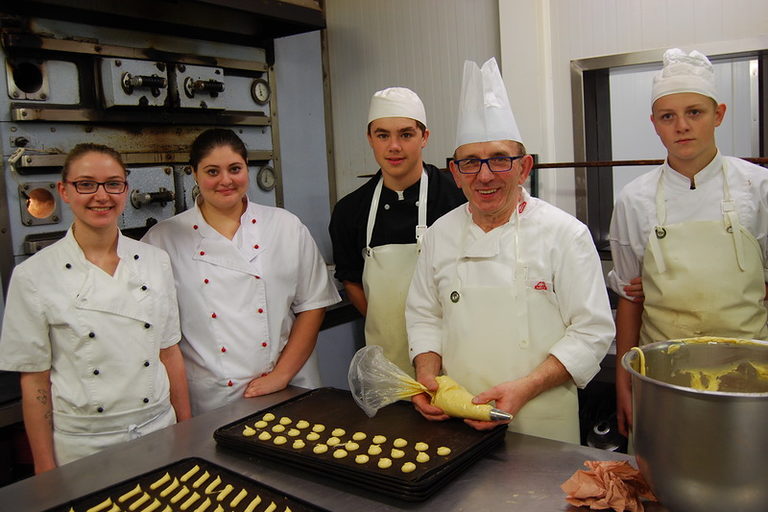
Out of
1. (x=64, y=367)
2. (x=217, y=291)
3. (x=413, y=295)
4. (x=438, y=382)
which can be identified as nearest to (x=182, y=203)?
(x=217, y=291)

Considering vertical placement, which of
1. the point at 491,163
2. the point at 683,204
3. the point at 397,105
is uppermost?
the point at 397,105

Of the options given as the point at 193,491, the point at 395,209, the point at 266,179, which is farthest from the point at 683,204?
the point at 266,179

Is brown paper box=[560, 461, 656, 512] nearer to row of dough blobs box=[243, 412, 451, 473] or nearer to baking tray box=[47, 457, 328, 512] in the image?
row of dough blobs box=[243, 412, 451, 473]

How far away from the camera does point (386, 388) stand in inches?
65.1

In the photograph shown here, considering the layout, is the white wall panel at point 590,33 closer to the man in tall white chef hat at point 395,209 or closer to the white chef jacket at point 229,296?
the man in tall white chef hat at point 395,209

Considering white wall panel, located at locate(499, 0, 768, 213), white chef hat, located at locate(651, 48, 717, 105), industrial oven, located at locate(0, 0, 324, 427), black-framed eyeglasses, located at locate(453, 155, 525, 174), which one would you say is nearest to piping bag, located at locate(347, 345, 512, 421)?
black-framed eyeglasses, located at locate(453, 155, 525, 174)

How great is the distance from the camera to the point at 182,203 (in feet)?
9.55

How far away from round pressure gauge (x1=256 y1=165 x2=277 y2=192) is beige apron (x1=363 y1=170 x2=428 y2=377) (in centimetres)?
109

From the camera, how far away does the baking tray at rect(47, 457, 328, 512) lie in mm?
1269

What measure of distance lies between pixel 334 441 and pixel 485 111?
95 cm

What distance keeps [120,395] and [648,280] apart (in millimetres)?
1551

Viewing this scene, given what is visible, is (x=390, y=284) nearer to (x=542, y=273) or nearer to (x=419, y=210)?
(x=419, y=210)

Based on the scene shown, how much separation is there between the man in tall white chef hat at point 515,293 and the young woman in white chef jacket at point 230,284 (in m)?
0.57

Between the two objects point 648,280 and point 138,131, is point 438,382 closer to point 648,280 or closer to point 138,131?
point 648,280
